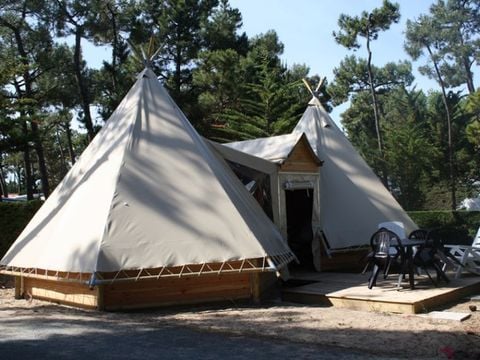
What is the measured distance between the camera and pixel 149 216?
6484mm

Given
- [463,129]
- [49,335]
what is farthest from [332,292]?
[463,129]

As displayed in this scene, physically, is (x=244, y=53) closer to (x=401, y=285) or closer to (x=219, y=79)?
(x=219, y=79)

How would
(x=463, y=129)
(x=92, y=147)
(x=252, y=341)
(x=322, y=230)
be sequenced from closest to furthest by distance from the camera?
(x=252, y=341) → (x=92, y=147) → (x=322, y=230) → (x=463, y=129)

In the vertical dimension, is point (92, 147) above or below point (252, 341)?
above

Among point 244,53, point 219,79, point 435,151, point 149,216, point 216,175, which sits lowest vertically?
point 149,216

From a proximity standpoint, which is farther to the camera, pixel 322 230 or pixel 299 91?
pixel 299 91

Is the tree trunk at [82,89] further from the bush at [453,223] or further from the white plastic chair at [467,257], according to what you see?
the white plastic chair at [467,257]

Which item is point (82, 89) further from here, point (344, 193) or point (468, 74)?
point (468, 74)

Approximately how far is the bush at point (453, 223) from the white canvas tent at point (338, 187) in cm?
550

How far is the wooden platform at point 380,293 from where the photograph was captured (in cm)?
612

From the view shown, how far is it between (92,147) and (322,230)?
4.23 meters

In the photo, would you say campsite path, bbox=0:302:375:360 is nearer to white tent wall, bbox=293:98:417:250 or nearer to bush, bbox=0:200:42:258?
white tent wall, bbox=293:98:417:250

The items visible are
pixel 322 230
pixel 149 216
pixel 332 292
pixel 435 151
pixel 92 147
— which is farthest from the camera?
pixel 435 151

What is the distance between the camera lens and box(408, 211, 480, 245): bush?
15.0 metres
